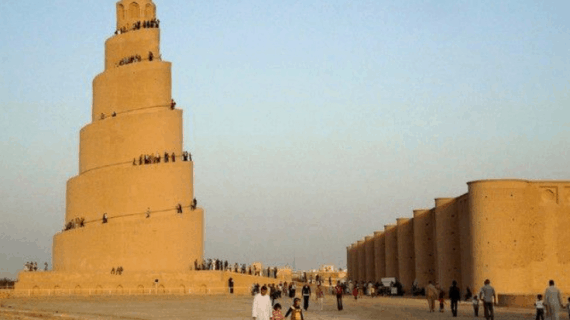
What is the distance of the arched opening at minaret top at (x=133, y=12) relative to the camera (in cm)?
5497

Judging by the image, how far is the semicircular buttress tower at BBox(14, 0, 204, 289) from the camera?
50.1 m

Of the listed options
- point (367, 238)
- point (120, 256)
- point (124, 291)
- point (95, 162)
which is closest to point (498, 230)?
point (124, 291)

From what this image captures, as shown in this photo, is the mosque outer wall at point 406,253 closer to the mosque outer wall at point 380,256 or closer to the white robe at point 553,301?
the mosque outer wall at point 380,256

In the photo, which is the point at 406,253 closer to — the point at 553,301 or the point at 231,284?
the point at 231,284

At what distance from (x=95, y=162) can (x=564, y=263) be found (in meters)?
27.2

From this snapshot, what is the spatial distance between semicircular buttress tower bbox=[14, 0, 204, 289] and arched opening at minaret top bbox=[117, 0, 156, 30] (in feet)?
3.64

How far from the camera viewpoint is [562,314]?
78.6 feet

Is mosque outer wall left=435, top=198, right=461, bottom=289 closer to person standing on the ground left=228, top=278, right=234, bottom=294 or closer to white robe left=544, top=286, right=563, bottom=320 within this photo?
person standing on the ground left=228, top=278, right=234, bottom=294

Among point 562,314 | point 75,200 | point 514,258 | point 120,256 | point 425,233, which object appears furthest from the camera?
point 75,200

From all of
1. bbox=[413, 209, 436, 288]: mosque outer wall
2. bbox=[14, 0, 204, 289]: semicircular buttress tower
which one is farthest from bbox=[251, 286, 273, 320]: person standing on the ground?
bbox=[14, 0, 204, 289]: semicircular buttress tower

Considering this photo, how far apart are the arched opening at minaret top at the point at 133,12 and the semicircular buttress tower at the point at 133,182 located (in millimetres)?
1111

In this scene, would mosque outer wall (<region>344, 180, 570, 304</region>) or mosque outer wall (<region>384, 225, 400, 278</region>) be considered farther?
mosque outer wall (<region>384, 225, 400, 278</region>)

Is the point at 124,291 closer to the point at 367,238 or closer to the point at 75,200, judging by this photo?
the point at 75,200

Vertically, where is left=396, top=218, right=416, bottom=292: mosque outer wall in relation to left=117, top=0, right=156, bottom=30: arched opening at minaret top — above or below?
below
